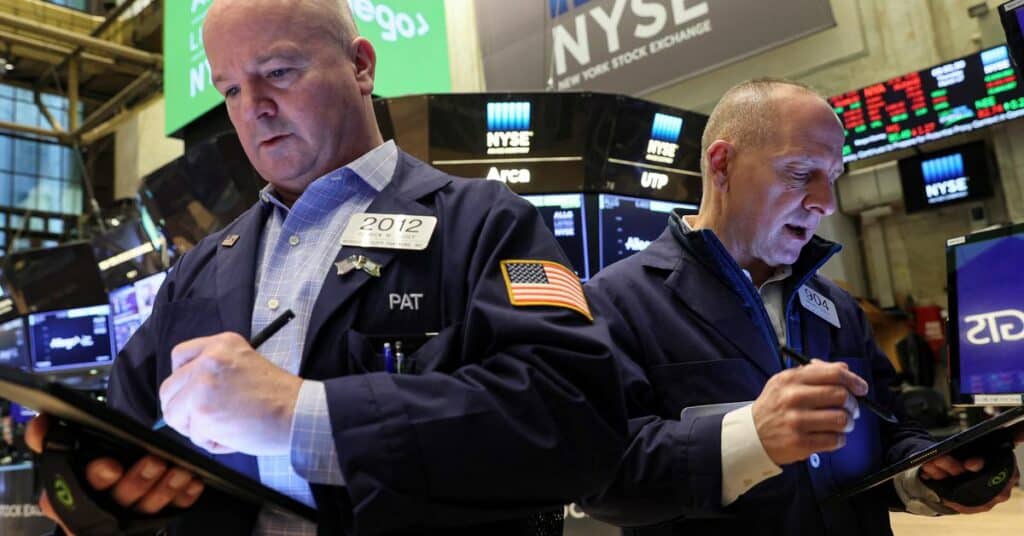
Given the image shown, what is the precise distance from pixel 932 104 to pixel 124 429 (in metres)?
7.74

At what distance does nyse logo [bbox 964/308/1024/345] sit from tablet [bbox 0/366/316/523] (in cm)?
150

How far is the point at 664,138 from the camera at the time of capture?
4.97 meters

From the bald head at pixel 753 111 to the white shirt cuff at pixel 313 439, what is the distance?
1243mm

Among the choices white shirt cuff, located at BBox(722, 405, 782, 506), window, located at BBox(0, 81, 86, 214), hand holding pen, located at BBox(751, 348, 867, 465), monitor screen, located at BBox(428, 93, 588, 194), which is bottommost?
white shirt cuff, located at BBox(722, 405, 782, 506)

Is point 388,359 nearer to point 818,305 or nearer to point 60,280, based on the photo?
point 818,305

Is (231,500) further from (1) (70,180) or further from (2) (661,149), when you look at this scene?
(1) (70,180)

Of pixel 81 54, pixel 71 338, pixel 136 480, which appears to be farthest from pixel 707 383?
pixel 81 54

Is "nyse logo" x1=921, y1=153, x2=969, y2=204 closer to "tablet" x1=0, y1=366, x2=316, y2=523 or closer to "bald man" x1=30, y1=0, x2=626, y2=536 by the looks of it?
"bald man" x1=30, y1=0, x2=626, y2=536

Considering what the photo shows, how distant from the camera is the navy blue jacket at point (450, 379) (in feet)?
3.03

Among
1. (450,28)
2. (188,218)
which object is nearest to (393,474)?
(188,218)

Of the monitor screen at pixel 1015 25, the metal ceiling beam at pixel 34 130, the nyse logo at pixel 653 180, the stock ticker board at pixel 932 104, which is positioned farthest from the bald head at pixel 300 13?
the metal ceiling beam at pixel 34 130

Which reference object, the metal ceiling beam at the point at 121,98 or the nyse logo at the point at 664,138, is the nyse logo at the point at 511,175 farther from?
the metal ceiling beam at the point at 121,98

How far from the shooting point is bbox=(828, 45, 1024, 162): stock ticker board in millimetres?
6840

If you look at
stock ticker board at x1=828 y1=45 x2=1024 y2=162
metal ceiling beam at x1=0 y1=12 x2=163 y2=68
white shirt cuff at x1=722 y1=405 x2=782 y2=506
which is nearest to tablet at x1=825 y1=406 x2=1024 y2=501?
white shirt cuff at x1=722 y1=405 x2=782 y2=506
